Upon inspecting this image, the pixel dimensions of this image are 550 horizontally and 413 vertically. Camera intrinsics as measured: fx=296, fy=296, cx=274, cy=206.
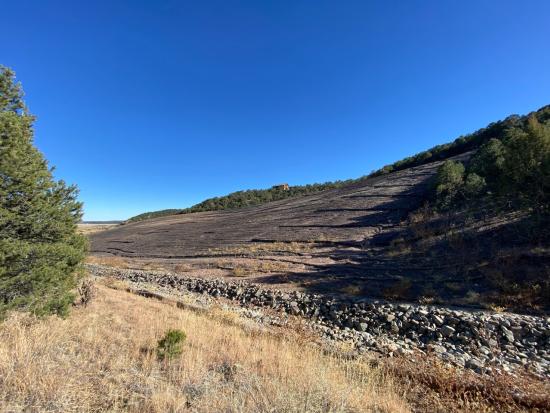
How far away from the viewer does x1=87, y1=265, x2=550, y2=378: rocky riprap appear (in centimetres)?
722

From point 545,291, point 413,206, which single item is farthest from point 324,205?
point 545,291

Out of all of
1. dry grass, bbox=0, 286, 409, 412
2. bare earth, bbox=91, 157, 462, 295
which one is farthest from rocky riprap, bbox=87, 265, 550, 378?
dry grass, bbox=0, 286, 409, 412

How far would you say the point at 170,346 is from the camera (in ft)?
17.8

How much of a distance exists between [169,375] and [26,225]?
5358 millimetres

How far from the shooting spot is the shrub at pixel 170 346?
17.5ft

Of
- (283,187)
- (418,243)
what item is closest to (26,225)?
(418,243)

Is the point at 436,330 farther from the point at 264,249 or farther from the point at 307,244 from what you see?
the point at 264,249

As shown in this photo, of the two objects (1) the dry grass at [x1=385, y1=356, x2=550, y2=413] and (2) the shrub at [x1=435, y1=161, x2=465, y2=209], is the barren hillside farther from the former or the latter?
(1) the dry grass at [x1=385, y1=356, x2=550, y2=413]

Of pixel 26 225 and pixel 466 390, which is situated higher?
pixel 26 225

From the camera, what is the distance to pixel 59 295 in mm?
7375

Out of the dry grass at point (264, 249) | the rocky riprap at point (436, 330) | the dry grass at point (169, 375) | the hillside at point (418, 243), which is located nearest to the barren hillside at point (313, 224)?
the hillside at point (418, 243)

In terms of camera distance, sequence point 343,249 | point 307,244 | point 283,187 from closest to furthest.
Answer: point 343,249 → point 307,244 → point 283,187

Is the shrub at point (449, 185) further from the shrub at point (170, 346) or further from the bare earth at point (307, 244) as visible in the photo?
the shrub at point (170, 346)

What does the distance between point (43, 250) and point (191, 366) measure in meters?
4.80
